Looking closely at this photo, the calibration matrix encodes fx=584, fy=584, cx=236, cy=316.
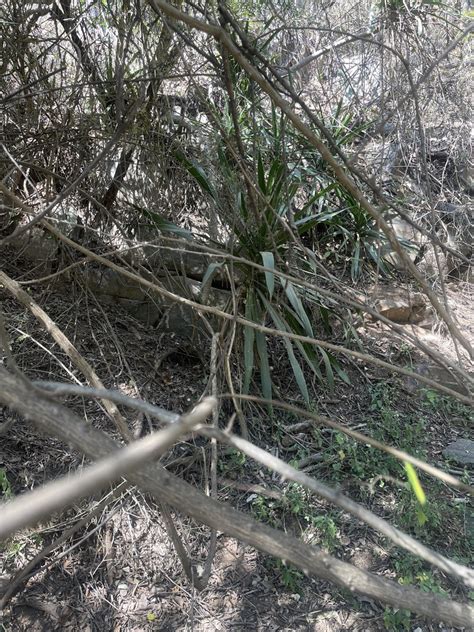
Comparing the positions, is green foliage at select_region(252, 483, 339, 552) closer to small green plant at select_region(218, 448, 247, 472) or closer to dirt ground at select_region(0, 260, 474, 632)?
dirt ground at select_region(0, 260, 474, 632)

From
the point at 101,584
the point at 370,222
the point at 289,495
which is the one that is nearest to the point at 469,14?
the point at 370,222

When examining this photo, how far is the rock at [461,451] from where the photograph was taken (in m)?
3.54

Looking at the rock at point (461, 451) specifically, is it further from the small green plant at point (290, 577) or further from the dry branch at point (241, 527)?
the dry branch at point (241, 527)

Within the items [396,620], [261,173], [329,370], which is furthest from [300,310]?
[396,620]

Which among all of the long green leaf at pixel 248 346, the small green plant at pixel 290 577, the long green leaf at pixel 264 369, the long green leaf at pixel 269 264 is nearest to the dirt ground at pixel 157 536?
the small green plant at pixel 290 577

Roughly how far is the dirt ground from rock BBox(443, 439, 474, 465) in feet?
0.22

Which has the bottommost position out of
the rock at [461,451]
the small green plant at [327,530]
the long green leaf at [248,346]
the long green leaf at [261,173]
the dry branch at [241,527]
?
the rock at [461,451]

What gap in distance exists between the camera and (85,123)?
335cm

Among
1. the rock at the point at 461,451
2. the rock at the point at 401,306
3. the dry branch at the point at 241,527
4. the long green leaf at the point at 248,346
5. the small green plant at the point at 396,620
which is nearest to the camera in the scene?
the dry branch at the point at 241,527

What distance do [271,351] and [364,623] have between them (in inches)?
69.3

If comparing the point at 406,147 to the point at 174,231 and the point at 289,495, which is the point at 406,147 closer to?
the point at 174,231

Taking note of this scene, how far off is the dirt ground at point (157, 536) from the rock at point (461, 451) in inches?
2.7

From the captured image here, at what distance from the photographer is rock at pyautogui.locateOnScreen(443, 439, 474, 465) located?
354cm

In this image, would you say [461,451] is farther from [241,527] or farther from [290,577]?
[241,527]
